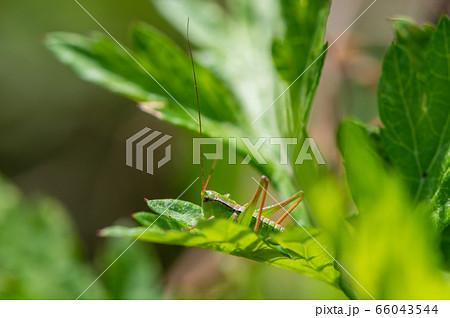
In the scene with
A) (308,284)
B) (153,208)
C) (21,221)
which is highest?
(153,208)

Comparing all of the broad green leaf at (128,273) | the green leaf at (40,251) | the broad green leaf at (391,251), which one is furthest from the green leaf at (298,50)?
the green leaf at (40,251)

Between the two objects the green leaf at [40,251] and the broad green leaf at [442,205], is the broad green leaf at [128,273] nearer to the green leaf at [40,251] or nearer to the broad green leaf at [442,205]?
the green leaf at [40,251]

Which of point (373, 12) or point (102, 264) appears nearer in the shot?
point (102, 264)

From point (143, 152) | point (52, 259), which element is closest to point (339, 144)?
point (143, 152)

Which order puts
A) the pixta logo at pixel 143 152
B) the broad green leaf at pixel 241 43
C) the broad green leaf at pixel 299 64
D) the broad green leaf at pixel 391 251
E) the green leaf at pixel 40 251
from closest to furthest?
the broad green leaf at pixel 391 251 < the broad green leaf at pixel 299 64 < the pixta logo at pixel 143 152 < the broad green leaf at pixel 241 43 < the green leaf at pixel 40 251

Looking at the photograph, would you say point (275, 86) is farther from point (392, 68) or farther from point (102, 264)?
point (102, 264)

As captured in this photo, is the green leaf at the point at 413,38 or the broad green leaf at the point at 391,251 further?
the green leaf at the point at 413,38

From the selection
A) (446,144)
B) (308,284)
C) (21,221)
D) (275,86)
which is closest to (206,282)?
(308,284)

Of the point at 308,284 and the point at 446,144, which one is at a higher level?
the point at 446,144

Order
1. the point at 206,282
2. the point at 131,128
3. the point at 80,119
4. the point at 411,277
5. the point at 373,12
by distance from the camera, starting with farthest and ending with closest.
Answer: the point at 80,119 < the point at 131,128 < the point at 373,12 < the point at 206,282 < the point at 411,277
